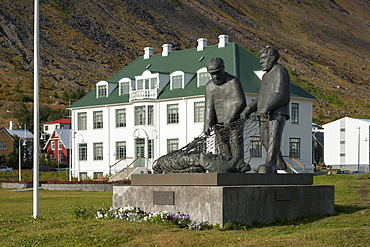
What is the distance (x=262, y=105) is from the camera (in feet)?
54.3

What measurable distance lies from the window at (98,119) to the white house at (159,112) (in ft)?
0.27

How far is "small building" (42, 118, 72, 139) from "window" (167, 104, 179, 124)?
45.1 meters

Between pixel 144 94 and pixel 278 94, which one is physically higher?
pixel 144 94

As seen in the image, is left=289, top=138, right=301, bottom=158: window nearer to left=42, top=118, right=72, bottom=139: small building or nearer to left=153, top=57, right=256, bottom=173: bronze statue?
left=153, top=57, right=256, bottom=173: bronze statue

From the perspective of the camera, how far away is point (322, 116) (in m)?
130

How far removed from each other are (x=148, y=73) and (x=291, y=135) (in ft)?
42.9

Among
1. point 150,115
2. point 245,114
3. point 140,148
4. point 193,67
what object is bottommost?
point 140,148

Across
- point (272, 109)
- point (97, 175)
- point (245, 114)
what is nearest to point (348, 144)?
point (97, 175)

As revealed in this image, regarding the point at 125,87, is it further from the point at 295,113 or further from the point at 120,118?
the point at 295,113

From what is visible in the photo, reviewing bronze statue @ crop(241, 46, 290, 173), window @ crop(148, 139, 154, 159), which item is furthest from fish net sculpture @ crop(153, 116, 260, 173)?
window @ crop(148, 139, 154, 159)

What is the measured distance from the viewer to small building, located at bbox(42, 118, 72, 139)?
318 feet

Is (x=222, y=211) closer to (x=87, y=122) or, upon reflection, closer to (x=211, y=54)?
(x=211, y=54)

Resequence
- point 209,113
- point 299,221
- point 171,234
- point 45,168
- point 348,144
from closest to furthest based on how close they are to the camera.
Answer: point 171,234
point 299,221
point 209,113
point 45,168
point 348,144

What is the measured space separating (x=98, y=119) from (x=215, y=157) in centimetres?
4452
